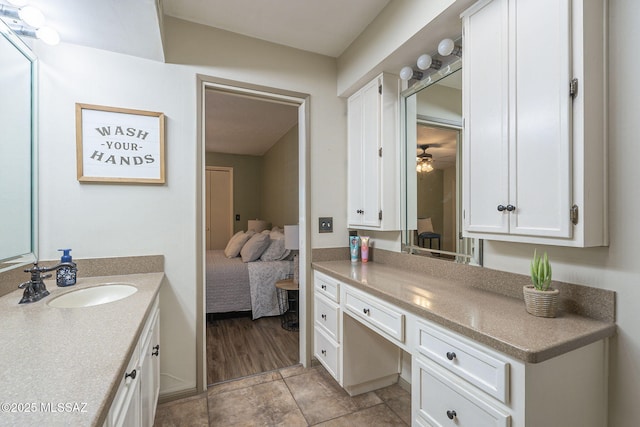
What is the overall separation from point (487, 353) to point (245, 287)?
2809 millimetres

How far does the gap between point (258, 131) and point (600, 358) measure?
441 cm

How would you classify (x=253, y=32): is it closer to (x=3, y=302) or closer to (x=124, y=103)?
(x=124, y=103)

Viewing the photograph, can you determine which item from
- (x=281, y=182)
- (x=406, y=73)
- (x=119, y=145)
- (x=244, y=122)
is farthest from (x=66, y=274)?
(x=281, y=182)

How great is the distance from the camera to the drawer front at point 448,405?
3.15ft

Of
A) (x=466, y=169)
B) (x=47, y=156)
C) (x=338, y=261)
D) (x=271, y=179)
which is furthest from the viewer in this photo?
(x=271, y=179)

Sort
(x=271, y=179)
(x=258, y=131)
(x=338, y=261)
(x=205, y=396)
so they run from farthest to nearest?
1. (x=271, y=179)
2. (x=258, y=131)
3. (x=338, y=261)
4. (x=205, y=396)

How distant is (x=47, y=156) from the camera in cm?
163

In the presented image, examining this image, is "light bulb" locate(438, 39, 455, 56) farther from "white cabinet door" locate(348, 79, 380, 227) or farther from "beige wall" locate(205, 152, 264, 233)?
"beige wall" locate(205, 152, 264, 233)

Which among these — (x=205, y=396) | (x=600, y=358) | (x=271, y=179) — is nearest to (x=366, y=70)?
(x=600, y=358)

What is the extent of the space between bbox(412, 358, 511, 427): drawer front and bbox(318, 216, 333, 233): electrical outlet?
1247 mm

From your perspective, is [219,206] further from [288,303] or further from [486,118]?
[486,118]

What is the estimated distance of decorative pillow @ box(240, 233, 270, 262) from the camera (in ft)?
11.8

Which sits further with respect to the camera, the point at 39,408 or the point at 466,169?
the point at 466,169

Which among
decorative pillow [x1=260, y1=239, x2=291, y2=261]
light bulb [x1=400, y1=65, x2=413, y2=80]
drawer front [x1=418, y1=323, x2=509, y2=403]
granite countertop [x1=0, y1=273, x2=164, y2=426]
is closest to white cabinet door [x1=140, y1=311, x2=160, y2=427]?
granite countertop [x1=0, y1=273, x2=164, y2=426]
